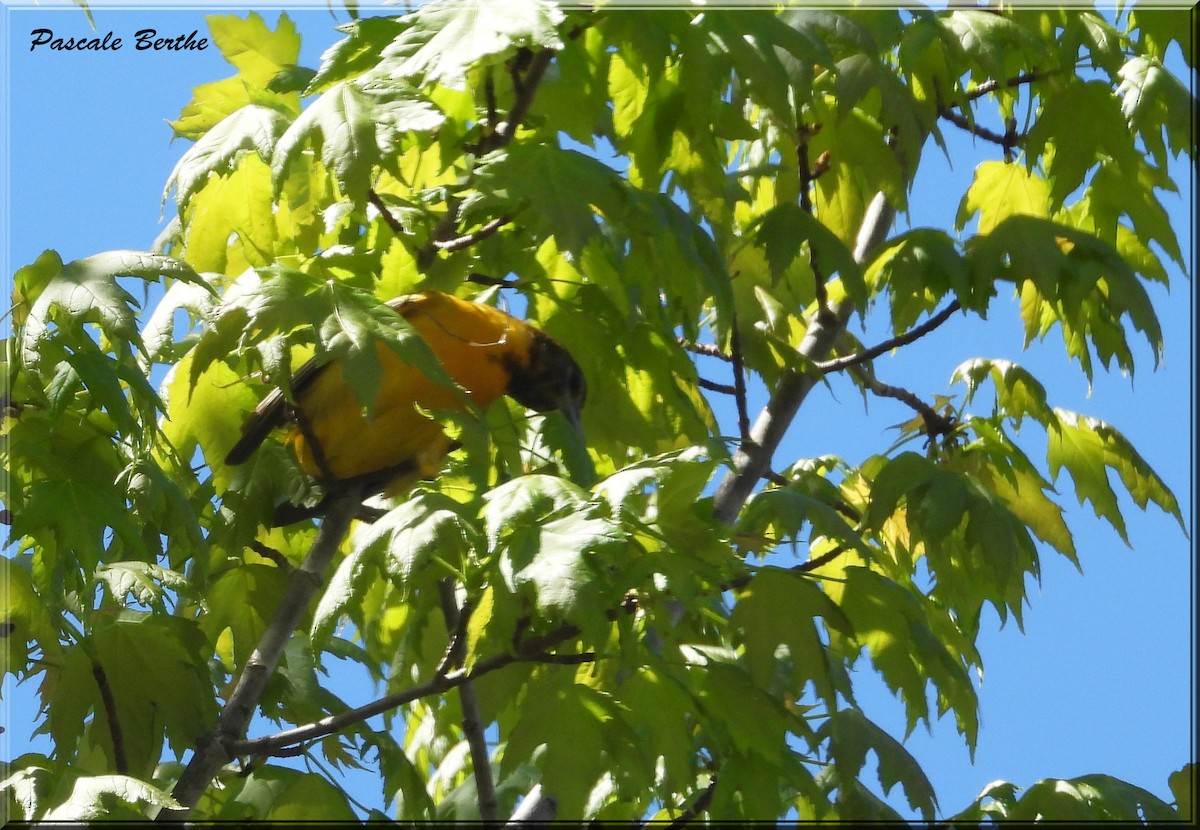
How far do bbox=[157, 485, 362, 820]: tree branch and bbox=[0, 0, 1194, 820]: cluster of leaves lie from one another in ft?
0.23

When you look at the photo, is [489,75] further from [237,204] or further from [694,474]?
[694,474]

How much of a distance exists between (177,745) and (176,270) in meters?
0.76

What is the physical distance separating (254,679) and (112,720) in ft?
0.72

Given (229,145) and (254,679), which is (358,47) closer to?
(229,145)

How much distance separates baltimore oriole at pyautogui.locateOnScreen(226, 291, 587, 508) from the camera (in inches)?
105

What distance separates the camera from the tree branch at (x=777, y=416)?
2744 mm

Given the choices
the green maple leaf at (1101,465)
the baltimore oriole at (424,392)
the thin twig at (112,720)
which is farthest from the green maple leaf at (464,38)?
the green maple leaf at (1101,465)

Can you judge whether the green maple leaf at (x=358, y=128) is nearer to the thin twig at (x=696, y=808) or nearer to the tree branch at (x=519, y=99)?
the tree branch at (x=519, y=99)

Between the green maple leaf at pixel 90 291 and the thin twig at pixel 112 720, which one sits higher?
the green maple leaf at pixel 90 291

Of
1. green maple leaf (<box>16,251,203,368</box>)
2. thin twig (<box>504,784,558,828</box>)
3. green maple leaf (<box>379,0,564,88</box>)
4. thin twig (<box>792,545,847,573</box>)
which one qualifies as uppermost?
green maple leaf (<box>379,0,564,88</box>)

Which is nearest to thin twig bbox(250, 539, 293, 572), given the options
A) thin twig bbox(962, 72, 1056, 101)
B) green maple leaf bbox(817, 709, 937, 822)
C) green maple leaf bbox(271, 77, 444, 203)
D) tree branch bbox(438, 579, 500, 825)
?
tree branch bbox(438, 579, 500, 825)

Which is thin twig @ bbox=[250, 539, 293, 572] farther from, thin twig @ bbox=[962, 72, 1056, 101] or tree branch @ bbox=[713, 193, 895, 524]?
thin twig @ bbox=[962, 72, 1056, 101]

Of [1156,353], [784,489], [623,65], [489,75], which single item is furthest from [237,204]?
[1156,353]

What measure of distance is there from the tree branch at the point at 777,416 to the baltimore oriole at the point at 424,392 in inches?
14.5
